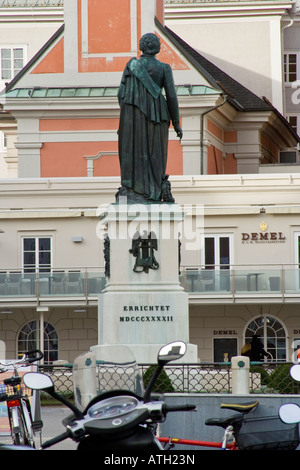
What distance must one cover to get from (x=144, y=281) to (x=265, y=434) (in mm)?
11178

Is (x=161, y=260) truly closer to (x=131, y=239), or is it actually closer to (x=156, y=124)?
(x=131, y=239)

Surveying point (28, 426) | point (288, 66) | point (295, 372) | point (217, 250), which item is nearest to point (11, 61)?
point (288, 66)

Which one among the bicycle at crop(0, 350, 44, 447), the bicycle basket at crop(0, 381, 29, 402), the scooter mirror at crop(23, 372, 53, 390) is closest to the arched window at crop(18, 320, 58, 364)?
the bicycle basket at crop(0, 381, 29, 402)

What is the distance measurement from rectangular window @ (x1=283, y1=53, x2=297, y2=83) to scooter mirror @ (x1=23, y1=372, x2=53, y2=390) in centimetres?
5786

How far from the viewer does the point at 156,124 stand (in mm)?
20953

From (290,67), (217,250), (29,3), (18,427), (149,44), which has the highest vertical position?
(29,3)

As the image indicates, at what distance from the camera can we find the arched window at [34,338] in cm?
4019

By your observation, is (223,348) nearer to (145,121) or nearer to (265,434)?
(145,121)

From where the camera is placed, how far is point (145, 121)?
20.9 metres

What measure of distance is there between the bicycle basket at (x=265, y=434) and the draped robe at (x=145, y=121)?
11103 millimetres

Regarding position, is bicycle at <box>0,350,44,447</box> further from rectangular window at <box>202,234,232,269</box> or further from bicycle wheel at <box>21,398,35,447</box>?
rectangular window at <box>202,234,232,269</box>

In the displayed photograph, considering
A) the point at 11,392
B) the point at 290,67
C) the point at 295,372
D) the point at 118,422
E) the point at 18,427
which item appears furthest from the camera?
the point at 290,67

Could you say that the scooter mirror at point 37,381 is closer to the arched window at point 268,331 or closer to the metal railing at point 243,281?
the metal railing at point 243,281

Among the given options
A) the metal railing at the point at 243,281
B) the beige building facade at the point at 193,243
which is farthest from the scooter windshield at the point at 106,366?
the beige building facade at the point at 193,243
